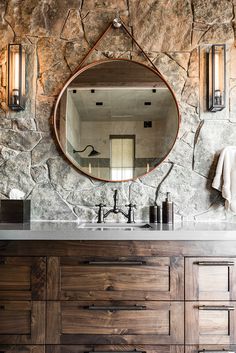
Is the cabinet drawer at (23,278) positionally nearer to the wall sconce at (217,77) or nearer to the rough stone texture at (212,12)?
the wall sconce at (217,77)

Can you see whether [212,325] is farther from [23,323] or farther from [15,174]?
[15,174]

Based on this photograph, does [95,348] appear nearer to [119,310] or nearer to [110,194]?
[119,310]

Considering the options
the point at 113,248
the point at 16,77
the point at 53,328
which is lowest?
the point at 53,328

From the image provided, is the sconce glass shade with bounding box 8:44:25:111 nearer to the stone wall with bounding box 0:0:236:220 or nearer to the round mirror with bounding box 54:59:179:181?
the stone wall with bounding box 0:0:236:220

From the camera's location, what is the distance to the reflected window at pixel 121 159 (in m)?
2.51

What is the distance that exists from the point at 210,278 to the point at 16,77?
1.90 metres

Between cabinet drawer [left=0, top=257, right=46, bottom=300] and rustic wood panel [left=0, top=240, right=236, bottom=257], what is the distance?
43 millimetres

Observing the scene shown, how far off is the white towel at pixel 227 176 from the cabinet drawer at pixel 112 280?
80 centimetres

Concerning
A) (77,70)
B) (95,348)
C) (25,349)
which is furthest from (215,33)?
(25,349)

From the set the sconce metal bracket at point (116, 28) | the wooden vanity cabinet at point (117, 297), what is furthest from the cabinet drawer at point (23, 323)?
the sconce metal bracket at point (116, 28)

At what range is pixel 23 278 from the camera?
6.12 feet

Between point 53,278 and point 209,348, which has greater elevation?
point 53,278

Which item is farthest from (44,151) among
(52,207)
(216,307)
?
(216,307)

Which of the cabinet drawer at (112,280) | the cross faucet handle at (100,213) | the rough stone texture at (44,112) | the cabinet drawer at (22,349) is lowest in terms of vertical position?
the cabinet drawer at (22,349)
